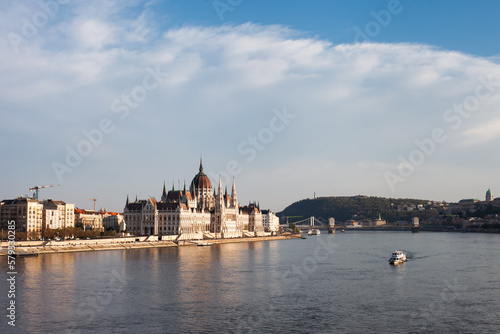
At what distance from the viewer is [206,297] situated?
1400 inches

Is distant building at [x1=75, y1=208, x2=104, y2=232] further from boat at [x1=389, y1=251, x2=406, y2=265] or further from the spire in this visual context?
boat at [x1=389, y1=251, x2=406, y2=265]

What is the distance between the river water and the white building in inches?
1976

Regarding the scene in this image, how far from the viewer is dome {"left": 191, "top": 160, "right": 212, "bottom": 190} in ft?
449

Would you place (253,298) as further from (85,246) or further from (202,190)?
(202,190)

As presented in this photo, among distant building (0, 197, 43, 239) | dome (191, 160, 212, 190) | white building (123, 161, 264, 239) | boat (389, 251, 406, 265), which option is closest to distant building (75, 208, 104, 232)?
white building (123, 161, 264, 239)

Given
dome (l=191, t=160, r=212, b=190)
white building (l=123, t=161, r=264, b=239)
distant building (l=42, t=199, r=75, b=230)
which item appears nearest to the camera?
distant building (l=42, t=199, r=75, b=230)

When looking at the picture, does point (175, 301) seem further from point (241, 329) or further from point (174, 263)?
point (174, 263)

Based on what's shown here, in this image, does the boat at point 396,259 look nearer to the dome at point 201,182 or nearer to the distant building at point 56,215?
the distant building at point 56,215

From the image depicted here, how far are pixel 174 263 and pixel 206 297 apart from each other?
22.3m

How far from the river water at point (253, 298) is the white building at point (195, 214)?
50196mm

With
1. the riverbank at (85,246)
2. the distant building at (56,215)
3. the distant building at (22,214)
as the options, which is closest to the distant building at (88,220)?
the distant building at (56,215)

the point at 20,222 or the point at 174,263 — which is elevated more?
the point at 20,222

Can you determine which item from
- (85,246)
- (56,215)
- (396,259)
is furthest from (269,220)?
(396,259)

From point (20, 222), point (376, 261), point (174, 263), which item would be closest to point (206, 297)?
point (174, 263)
